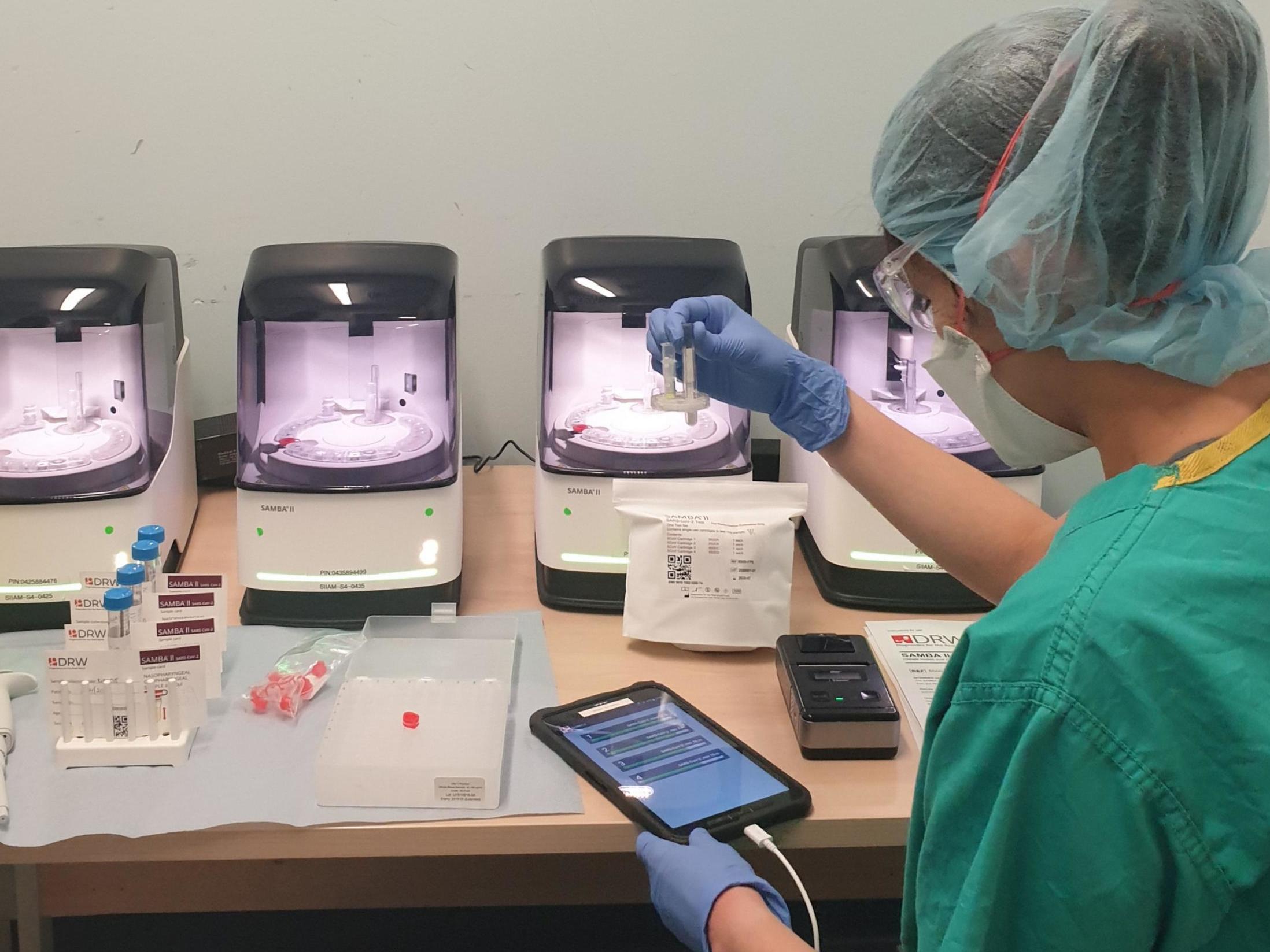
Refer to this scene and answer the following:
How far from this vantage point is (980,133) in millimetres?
795

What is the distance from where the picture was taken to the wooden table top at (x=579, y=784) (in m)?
0.98

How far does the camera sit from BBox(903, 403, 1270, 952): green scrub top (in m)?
0.65

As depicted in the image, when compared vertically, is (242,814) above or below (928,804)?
below

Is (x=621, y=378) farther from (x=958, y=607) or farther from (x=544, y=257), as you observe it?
(x=958, y=607)

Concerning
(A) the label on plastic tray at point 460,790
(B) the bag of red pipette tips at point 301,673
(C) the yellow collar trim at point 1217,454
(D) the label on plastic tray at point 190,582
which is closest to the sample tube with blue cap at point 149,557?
(D) the label on plastic tray at point 190,582

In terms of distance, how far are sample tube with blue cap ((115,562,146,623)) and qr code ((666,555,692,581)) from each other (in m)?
0.56

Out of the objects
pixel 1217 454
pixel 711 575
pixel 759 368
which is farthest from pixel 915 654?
pixel 1217 454

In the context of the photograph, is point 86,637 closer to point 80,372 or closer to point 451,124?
point 80,372

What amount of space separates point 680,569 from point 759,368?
25 cm

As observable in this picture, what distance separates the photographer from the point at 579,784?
41.6 inches

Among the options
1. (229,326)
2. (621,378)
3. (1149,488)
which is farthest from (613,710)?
(229,326)

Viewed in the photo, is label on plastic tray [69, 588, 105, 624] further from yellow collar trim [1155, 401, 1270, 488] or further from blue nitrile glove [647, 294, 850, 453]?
yellow collar trim [1155, 401, 1270, 488]

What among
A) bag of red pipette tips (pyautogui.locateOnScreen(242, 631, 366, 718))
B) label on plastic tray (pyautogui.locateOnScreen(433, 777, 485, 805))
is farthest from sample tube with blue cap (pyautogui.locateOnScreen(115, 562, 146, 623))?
label on plastic tray (pyautogui.locateOnScreen(433, 777, 485, 805))

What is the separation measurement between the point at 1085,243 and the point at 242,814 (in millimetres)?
822
